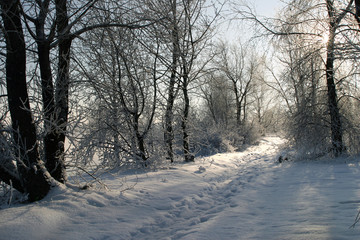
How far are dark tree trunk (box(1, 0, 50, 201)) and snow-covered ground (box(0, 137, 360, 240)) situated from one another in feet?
1.19

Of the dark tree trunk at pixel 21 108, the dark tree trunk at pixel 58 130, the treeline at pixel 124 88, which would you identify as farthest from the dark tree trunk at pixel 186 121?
the dark tree trunk at pixel 21 108

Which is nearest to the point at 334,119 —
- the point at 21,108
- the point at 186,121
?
the point at 186,121

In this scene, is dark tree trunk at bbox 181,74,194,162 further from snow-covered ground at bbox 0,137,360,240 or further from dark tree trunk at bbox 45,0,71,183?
dark tree trunk at bbox 45,0,71,183

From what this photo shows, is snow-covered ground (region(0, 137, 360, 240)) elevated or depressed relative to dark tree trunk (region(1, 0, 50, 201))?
depressed

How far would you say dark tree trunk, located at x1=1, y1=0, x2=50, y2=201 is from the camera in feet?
13.0

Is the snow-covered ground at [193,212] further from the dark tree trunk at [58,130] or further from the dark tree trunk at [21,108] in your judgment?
the dark tree trunk at [58,130]


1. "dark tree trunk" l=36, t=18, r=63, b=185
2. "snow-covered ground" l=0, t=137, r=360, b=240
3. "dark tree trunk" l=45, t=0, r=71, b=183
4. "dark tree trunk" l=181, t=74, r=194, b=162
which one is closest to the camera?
"snow-covered ground" l=0, t=137, r=360, b=240

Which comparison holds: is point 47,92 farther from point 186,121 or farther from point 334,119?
point 334,119

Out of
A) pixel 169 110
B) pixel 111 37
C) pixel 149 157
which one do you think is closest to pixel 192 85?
pixel 169 110

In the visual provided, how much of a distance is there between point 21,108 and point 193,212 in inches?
140

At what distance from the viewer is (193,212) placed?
4.59 meters

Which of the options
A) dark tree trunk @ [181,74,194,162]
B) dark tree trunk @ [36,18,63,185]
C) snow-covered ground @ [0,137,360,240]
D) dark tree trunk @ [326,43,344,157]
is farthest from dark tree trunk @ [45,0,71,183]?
dark tree trunk @ [326,43,344,157]

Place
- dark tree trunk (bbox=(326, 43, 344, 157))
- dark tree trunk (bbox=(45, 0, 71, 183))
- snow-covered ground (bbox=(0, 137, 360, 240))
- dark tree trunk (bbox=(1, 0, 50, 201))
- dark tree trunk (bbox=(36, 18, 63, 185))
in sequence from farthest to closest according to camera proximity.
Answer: dark tree trunk (bbox=(326, 43, 344, 157)) < dark tree trunk (bbox=(45, 0, 71, 183)) < dark tree trunk (bbox=(36, 18, 63, 185)) < dark tree trunk (bbox=(1, 0, 50, 201)) < snow-covered ground (bbox=(0, 137, 360, 240))

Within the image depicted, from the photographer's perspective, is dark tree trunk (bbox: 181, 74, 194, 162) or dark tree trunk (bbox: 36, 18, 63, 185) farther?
dark tree trunk (bbox: 181, 74, 194, 162)
